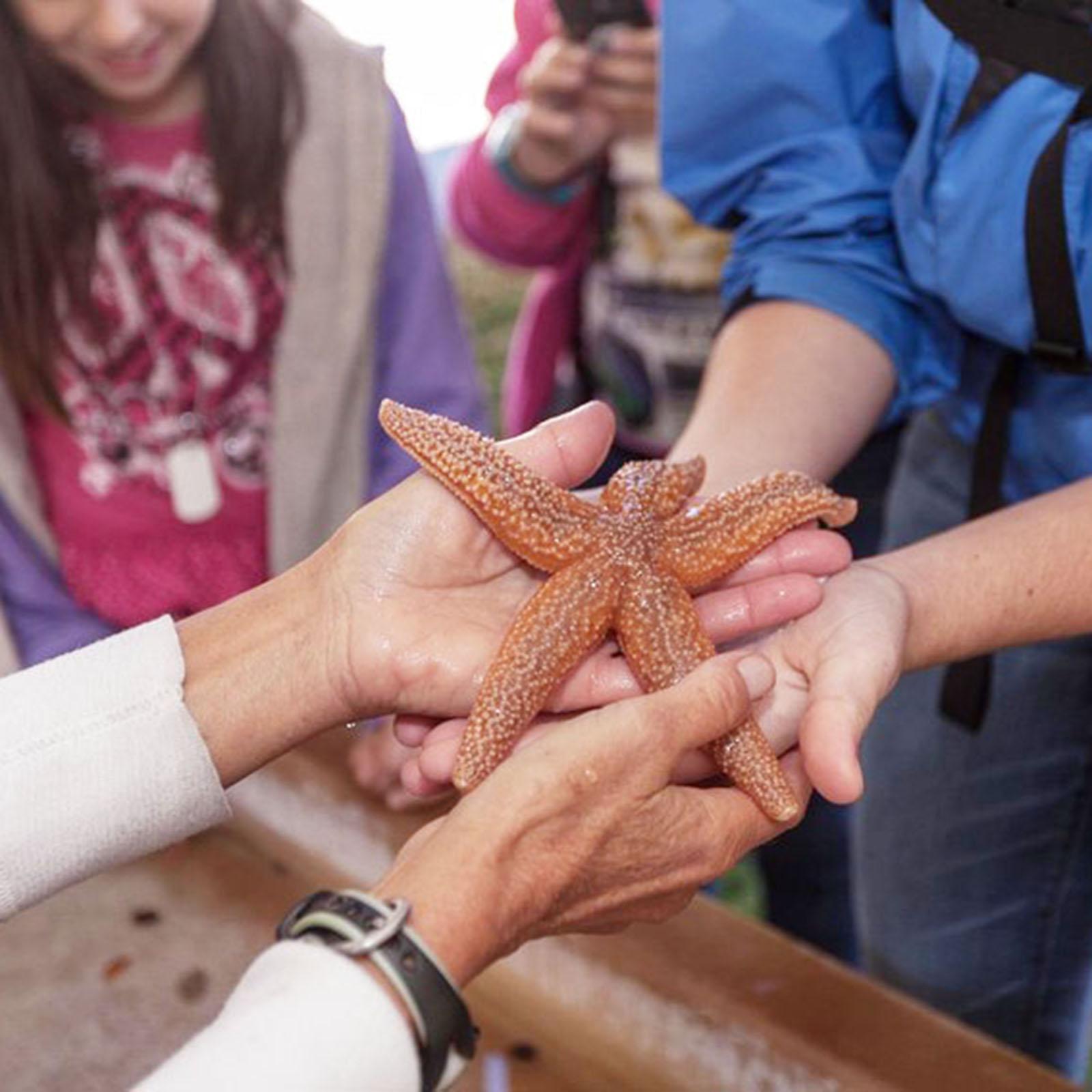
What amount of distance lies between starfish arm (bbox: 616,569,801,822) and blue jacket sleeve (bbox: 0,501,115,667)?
4.16 ft

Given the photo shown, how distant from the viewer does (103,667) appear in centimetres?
132

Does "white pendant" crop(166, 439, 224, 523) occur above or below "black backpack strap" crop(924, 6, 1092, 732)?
below

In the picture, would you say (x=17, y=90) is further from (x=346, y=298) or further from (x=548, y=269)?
(x=548, y=269)

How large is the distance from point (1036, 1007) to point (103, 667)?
1387 millimetres

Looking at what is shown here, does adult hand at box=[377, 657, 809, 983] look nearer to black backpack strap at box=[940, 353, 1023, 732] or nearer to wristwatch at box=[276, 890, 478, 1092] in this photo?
wristwatch at box=[276, 890, 478, 1092]

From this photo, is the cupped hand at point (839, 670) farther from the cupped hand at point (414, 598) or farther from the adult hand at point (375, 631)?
the cupped hand at point (414, 598)

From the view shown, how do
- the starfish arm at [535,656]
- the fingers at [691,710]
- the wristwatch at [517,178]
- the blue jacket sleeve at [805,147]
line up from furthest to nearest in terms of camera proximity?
the wristwatch at [517,178] < the blue jacket sleeve at [805,147] < the starfish arm at [535,656] < the fingers at [691,710]

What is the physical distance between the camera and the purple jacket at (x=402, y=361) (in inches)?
93.1

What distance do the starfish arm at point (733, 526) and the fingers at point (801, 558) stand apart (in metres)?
0.02

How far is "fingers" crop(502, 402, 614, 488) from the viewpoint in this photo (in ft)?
4.80

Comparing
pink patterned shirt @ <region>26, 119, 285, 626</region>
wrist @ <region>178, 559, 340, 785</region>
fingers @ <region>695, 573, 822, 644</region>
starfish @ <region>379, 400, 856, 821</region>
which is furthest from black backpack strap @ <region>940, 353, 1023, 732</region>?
pink patterned shirt @ <region>26, 119, 285, 626</region>

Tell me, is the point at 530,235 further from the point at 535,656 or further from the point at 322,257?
the point at 535,656

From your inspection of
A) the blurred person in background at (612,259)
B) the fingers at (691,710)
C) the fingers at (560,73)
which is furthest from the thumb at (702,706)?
the fingers at (560,73)

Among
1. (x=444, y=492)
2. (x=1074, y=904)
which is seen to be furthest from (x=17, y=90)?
(x=1074, y=904)
